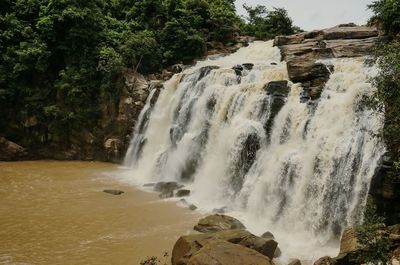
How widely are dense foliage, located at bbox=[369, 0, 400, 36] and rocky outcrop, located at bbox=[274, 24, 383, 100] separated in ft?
3.06

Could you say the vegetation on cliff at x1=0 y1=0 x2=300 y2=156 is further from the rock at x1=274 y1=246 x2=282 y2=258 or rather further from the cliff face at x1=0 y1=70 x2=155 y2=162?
the rock at x1=274 y1=246 x2=282 y2=258

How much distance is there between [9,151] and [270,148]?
17.4 m

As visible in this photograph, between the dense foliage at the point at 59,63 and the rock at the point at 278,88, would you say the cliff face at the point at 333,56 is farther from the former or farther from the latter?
the dense foliage at the point at 59,63

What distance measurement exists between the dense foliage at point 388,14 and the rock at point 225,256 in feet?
48.4

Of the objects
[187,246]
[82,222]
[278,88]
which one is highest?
[278,88]

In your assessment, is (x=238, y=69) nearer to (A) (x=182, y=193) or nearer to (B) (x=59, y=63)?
(A) (x=182, y=193)

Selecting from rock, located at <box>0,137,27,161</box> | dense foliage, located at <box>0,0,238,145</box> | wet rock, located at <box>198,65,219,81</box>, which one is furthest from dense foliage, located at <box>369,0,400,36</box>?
rock, located at <box>0,137,27,161</box>

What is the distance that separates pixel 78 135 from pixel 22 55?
241 inches

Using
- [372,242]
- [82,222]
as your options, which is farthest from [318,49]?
[372,242]

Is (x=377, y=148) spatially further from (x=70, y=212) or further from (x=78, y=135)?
(x=78, y=135)

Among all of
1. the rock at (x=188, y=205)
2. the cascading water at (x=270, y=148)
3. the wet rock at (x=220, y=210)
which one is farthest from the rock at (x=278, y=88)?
the rock at (x=188, y=205)

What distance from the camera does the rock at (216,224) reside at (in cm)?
1334

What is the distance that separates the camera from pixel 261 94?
61.6ft

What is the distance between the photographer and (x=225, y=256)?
9305 millimetres
